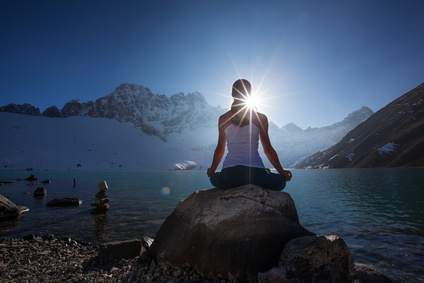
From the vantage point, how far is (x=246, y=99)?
594 cm

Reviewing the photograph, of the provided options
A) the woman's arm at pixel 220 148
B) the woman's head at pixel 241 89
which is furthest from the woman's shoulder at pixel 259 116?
the woman's arm at pixel 220 148

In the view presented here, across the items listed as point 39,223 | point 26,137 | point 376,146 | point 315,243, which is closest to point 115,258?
point 315,243

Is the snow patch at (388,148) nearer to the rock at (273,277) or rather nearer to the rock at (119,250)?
the rock at (119,250)

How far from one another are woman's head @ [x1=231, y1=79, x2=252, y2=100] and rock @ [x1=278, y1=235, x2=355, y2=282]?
361cm

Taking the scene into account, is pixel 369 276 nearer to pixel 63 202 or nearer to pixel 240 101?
pixel 240 101

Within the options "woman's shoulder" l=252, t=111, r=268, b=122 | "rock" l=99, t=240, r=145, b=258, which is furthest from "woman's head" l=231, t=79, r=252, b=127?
"rock" l=99, t=240, r=145, b=258

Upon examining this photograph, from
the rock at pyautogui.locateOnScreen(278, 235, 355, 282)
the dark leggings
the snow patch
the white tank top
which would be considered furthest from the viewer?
the snow patch

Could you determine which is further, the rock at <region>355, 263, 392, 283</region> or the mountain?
the mountain

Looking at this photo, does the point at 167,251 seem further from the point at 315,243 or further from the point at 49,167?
the point at 49,167

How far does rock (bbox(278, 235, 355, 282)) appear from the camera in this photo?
4.20 meters

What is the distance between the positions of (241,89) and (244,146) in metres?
1.52

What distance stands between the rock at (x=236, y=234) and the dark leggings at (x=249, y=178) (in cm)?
19

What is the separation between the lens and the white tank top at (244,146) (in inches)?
217

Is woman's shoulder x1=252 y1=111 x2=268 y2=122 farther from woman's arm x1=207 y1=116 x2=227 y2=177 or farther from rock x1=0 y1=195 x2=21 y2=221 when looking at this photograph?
rock x1=0 y1=195 x2=21 y2=221
